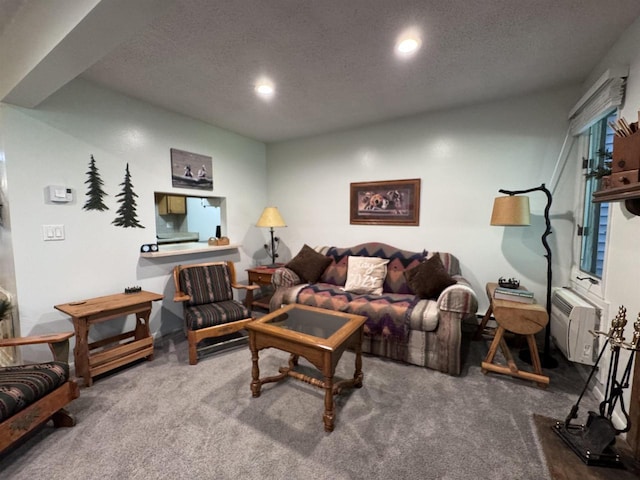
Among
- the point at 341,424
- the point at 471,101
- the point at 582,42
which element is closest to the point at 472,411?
the point at 341,424

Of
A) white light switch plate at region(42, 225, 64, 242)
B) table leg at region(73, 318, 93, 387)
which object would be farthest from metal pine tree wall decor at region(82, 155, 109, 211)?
table leg at region(73, 318, 93, 387)

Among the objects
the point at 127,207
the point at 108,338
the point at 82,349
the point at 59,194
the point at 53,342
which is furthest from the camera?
the point at 127,207

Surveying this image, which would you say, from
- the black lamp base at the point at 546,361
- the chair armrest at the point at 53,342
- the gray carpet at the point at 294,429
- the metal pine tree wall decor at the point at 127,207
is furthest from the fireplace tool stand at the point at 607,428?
the metal pine tree wall decor at the point at 127,207

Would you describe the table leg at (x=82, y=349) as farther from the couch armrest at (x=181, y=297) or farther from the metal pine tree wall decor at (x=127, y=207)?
the metal pine tree wall decor at (x=127, y=207)

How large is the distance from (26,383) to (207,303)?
1508 mm

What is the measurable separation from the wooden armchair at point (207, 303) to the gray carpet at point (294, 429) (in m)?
0.34

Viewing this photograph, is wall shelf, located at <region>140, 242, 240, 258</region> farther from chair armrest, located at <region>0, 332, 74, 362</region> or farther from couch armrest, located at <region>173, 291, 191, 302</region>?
chair armrest, located at <region>0, 332, 74, 362</region>

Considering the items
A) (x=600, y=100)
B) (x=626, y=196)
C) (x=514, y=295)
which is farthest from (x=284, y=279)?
(x=600, y=100)

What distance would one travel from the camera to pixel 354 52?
1.99 m

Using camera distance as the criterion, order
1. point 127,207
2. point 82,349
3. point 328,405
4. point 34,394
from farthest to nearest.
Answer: point 127,207, point 82,349, point 328,405, point 34,394

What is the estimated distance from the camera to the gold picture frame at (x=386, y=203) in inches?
133

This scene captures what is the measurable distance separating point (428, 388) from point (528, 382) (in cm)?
83

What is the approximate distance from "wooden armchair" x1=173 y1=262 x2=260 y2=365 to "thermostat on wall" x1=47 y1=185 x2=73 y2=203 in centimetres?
109

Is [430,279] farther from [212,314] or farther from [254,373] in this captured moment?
[212,314]
